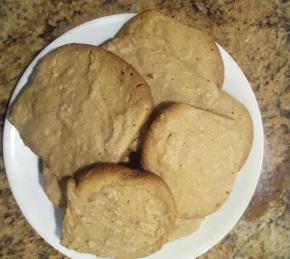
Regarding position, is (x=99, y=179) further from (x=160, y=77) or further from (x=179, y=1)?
(x=179, y=1)

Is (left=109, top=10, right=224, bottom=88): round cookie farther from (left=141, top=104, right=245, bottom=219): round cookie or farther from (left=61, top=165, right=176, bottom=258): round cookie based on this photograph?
(left=61, top=165, right=176, bottom=258): round cookie

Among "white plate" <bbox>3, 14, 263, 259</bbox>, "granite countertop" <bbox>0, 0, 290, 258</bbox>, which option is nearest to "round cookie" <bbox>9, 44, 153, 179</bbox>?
"white plate" <bbox>3, 14, 263, 259</bbox>

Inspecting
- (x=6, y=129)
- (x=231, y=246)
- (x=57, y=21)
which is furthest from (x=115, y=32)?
(x=231, y=246)

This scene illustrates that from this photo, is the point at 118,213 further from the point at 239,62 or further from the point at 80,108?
the point at 239,62

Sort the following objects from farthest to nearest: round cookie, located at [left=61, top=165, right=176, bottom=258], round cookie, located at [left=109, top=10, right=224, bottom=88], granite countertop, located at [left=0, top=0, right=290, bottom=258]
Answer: granite countertop, located at [left=0, top=0, right=290, bottom=258], round cookie, located at [left=109, top=10, right=224, bottom=88], round cookie, located at [left=61, top=165, right=176, bottom=258]

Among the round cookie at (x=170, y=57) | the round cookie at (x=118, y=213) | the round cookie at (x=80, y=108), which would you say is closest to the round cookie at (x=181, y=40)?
the round cookie at (x=170, y=57)

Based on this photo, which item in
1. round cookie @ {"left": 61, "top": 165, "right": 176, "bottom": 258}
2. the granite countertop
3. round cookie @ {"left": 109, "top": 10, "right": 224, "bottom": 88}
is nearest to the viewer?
round cookie @ {"left": 61, "top": 165, "right": 176, "bottom": 258}
